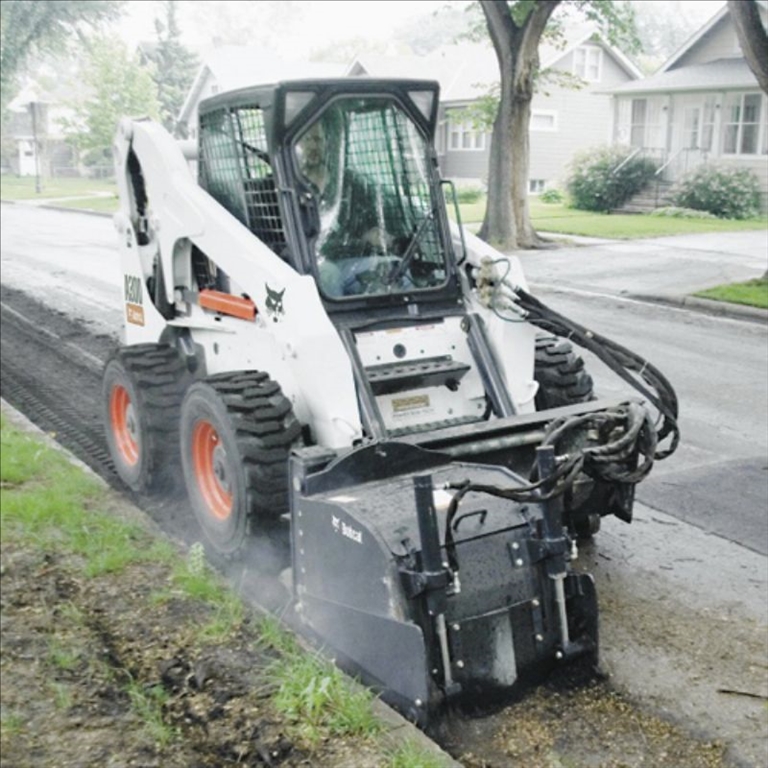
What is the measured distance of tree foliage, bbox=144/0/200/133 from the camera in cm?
6112

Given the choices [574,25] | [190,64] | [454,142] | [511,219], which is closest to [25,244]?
[511,219]

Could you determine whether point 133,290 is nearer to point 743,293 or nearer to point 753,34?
point 743,293

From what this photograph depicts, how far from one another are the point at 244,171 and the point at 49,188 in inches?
2001

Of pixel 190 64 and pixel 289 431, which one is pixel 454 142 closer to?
pixel 190 64

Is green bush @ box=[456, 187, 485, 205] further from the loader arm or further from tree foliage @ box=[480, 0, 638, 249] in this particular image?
the loader arm

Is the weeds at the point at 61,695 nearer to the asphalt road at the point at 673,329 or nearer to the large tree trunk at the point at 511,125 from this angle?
the asphalt road at the point at 673,329

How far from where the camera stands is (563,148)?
1804 inches

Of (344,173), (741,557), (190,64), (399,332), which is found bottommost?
(741,557)

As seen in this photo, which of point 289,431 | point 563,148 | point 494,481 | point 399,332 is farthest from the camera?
point 563,148

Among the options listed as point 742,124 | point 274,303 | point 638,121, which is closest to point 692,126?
point 742,124

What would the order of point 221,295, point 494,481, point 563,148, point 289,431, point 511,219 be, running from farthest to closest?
1. point 563,148
2. point 511,219
3. point 221,295
4. point 289,431
5. point 494,481

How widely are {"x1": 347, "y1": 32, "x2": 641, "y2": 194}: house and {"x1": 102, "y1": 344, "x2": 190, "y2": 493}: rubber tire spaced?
38.3 m

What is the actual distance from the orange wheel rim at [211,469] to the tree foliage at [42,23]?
5136 centimetres

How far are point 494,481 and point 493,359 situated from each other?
1.32 meters
